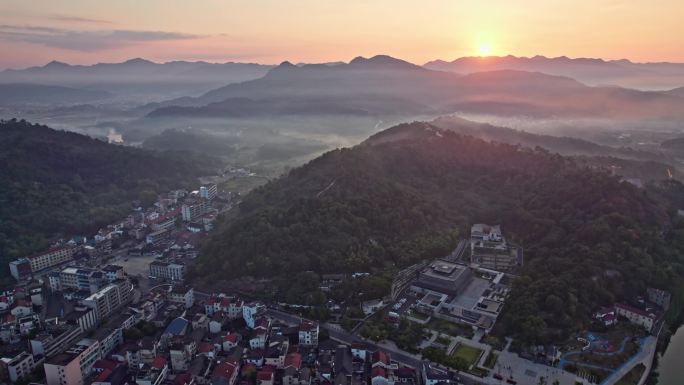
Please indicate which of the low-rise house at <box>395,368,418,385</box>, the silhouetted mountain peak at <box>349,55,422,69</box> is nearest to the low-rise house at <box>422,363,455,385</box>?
the low-rise house at <box>395,368,418,385</box>

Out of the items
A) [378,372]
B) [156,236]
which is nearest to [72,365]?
[378,372]

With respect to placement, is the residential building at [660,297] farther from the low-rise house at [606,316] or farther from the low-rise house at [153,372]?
the low-rise house at [153,372]

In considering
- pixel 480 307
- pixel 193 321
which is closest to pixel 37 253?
pixel 193 321

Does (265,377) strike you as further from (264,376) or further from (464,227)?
(464,227)

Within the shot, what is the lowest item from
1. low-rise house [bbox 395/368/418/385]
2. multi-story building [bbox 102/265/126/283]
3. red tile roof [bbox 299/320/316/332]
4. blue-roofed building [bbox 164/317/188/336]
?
low-rise house [bbox 395/368/418/385]

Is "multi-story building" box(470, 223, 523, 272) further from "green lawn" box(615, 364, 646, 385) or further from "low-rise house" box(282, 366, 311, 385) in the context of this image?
"low-rise house" box(282, 366, 311, 385)


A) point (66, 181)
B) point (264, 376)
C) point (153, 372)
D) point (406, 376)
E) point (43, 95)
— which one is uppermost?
point (43, 95)
